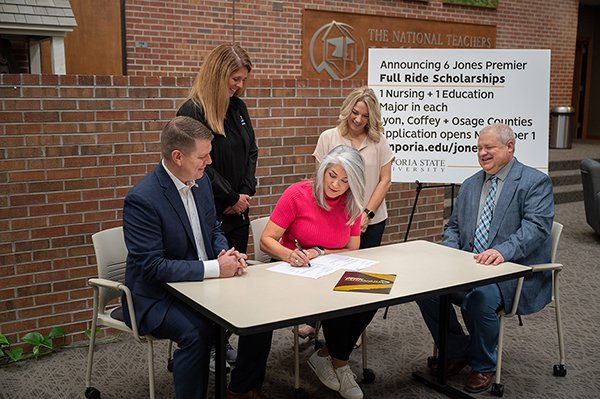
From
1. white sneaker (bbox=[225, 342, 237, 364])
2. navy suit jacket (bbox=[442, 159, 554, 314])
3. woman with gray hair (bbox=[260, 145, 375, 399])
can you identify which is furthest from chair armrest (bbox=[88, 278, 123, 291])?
navy suit jacket (bbox=[442, 159, 554, 314])

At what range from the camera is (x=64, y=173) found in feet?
11.8

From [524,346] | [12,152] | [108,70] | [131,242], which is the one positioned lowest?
[524,346]

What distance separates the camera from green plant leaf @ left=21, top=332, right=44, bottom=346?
11.7 ft

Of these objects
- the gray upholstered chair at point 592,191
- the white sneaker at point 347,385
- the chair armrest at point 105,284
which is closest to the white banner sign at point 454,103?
the white sneaker at point 347,385

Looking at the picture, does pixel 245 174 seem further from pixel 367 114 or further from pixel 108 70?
pixel 108 70

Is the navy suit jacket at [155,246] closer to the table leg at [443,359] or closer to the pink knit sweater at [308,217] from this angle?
the pink knit sweater at [308,217]

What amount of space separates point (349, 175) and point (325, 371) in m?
0.99

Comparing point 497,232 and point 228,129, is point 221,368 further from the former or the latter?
point 497,232

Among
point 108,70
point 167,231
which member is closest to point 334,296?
point 167,231

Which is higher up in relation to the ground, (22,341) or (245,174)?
(245,174)

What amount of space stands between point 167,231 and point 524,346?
2.38 metres

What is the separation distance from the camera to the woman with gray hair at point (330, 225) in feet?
9.48

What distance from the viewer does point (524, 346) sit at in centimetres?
379

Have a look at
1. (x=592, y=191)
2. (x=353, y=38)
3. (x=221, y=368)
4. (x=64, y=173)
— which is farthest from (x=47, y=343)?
(x=353, y=38)
